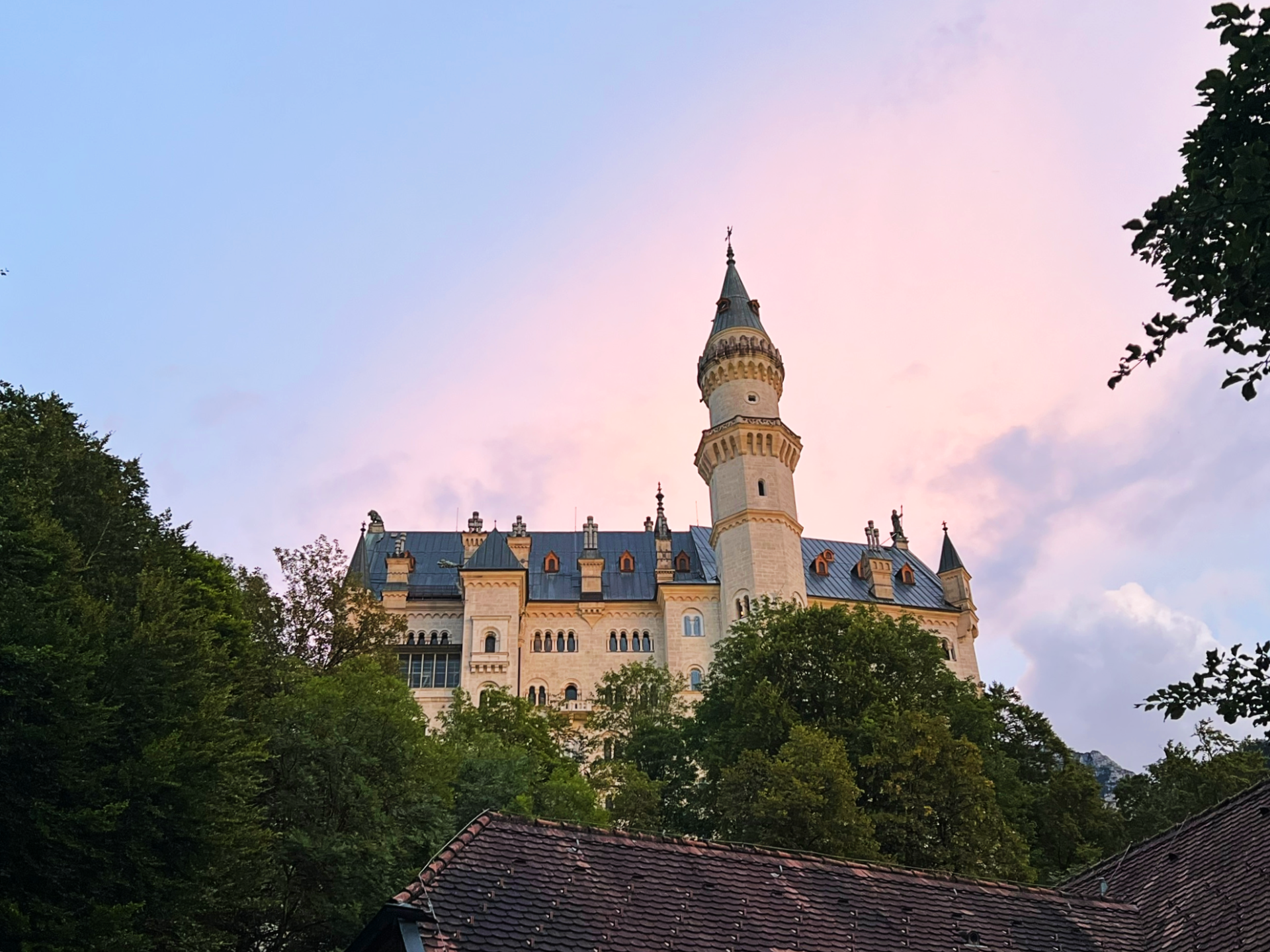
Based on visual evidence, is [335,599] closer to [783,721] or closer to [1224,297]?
[783,721]

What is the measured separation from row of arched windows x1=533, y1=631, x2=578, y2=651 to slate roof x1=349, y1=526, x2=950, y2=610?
7.23ft

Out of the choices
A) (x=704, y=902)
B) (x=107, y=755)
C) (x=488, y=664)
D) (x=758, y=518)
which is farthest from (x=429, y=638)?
(x=704, y=902)

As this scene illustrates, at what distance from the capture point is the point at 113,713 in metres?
19.5

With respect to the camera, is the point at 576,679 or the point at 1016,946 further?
the point at 576,679

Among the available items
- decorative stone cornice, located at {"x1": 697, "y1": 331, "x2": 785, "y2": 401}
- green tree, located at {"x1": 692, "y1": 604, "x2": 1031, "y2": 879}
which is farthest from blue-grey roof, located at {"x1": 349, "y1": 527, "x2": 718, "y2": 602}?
green tree, located at {"x1": 692, "y1": 604, "x2": 1031, "y2": 879}

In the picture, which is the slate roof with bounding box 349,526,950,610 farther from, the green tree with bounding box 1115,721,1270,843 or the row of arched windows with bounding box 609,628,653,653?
the green tree with bounding box 1115,721,1270,843

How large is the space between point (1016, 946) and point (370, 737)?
18.6 metres

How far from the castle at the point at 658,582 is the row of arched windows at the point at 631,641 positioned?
0.27ft

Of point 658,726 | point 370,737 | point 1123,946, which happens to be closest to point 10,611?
point 370,737

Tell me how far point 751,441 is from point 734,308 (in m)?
11.9

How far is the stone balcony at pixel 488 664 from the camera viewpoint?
207 ft

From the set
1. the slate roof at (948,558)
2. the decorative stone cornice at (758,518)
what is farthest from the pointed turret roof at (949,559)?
the decorative stone cornice at (758,518)

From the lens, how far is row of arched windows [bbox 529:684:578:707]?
65500mm

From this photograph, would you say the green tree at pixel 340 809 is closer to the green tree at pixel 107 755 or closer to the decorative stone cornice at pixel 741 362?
the green tree at pixel 107 755
